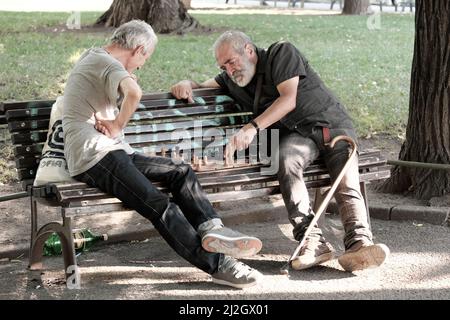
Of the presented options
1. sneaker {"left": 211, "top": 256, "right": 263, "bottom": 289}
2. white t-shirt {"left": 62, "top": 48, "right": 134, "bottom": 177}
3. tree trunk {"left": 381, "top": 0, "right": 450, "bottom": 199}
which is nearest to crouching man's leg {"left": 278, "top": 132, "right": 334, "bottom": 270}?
sneaker {"left": 211, "top": 256, "right": 263, "bottom": 289}

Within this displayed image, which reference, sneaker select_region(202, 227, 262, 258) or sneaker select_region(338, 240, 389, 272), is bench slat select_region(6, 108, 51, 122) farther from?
sneaker select_region(338, 240, 389, 272)

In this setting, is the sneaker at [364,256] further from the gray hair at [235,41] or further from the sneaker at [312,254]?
the gray hair at [235,41]

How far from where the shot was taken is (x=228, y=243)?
4.32 metres

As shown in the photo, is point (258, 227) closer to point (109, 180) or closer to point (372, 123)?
point (109, 180)

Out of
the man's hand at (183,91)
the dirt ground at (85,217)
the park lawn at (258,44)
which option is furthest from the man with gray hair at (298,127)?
the park lawn at (258,44)

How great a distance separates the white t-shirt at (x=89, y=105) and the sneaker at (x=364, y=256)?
137 cm

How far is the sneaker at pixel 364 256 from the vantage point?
454 centimetres

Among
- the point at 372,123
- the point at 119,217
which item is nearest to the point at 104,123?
the point at 119,217

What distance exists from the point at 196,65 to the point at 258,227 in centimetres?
487

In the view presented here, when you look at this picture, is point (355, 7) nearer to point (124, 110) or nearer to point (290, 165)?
point (290, 165)

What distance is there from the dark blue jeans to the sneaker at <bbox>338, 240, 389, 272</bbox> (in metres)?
0.74

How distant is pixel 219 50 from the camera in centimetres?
507

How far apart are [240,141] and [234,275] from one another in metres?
0.91

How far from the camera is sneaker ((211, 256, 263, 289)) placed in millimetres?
4359
